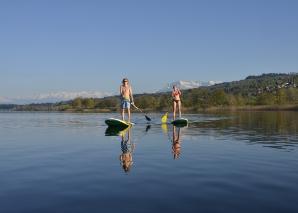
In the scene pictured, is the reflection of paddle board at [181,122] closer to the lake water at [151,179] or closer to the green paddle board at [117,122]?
the green paddle board at [117,122]

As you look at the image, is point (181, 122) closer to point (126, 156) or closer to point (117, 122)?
point (117, 122)

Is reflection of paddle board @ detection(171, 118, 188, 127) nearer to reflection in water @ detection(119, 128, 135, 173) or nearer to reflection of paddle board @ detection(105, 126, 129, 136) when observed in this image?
reflection of paddle board @ detection(105, 126, 129, 136)

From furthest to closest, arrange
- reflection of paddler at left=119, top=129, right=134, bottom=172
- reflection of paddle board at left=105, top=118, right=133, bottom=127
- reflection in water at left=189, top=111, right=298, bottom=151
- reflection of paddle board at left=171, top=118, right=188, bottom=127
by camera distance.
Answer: reflection of paddle board at left=171, top=118, right=188, bottom=127, reflection of paddle board at left=105, top=118, right=133, bottom=127, reflection in water at left=189, top=111, right=298, bottom=151, reflection of paddler at left=119, top=129, right=134, bottom=172

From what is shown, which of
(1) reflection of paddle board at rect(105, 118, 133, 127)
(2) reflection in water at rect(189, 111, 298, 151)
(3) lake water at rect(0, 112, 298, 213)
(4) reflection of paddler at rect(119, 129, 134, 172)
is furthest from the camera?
(1) reflection of paddle board at rect(105, 118, 133, 127)

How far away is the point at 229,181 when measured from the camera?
899 cm

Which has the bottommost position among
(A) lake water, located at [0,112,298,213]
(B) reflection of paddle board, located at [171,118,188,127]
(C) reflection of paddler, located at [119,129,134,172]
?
(A) lake water, located at [0,112,298,213]

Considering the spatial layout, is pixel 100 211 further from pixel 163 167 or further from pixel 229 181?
pixel 163 167

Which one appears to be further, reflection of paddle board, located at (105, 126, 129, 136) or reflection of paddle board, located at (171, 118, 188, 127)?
reflection of paddle board, located at (171, 118, 188, 127)

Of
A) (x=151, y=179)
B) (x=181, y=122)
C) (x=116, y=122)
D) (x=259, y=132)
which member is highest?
(x=116, y=122)

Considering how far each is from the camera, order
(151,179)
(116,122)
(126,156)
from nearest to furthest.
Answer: (151,179) → (126,156) → (116,122)

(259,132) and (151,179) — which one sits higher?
(259,132)

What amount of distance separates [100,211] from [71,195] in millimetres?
1352

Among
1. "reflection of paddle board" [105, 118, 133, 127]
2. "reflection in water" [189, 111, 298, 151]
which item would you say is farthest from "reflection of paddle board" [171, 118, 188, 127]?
"reflection of paddle board" [105, 118, 133, 127]

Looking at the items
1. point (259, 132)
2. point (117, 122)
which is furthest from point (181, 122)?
point (259, 132)
